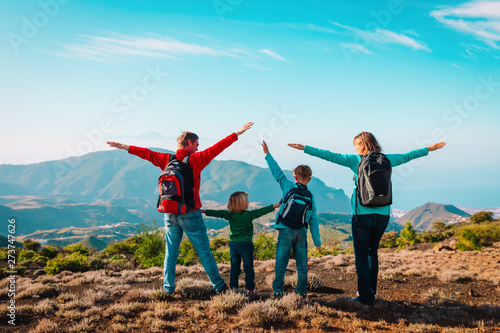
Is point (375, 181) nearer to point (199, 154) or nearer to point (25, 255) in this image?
point (199, 154)

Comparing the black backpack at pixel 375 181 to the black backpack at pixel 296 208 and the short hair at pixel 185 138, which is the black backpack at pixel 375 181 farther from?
the short hair at pixel 185 138

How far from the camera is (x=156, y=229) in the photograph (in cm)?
1195

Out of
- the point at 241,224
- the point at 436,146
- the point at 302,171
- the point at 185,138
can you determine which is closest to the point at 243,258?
the point at 241,224

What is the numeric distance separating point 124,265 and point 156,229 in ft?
7.40

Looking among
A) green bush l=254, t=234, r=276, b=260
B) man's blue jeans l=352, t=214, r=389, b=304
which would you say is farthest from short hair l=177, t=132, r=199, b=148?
green bush l=254, t=234, r=276, b=260

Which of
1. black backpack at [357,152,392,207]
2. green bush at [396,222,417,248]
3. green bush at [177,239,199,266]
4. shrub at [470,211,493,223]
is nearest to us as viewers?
black backpack at [357,152,392,207]

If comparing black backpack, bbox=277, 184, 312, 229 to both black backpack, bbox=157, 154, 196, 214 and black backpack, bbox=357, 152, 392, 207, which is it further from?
black backpack, bbox=157, 154, 196, 214

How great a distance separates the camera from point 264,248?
14.0 meters

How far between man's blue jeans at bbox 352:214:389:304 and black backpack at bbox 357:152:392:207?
269 millimetres

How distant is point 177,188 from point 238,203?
113cm

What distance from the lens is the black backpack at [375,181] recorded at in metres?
4.55

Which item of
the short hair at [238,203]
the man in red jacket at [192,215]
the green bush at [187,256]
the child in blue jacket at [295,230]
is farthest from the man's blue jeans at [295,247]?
the green bush at [187,256]

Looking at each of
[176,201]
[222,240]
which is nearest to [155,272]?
[176,201]

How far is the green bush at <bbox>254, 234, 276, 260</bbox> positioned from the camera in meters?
13.6
